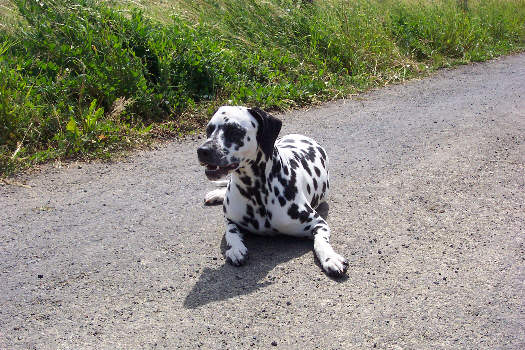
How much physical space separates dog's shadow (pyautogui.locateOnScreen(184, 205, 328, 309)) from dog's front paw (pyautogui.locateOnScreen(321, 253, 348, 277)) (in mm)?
363

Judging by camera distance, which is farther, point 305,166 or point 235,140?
point 305,166

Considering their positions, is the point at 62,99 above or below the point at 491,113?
above

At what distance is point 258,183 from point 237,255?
638 mm

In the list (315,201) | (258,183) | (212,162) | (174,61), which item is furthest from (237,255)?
(174,61)

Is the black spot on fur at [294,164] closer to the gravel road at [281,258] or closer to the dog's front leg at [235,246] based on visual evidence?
the gravel road at [281,258]

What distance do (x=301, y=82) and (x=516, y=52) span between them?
652cm

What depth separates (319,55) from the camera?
10656 mm

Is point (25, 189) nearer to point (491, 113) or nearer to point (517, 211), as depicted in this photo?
point (517, 211)

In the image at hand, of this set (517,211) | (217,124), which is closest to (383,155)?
(517,211)

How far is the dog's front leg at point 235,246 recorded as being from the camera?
15.7 feet

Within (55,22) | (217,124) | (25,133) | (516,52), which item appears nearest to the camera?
(217,124)

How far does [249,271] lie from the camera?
4.70 m

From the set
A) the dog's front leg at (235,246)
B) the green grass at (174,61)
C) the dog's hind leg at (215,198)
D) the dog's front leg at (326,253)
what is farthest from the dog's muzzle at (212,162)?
the green grass at (174,61)

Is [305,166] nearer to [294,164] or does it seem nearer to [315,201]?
[294,164]
